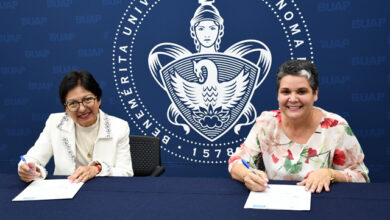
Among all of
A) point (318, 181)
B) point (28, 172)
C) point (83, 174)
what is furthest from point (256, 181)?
point (28, 172)

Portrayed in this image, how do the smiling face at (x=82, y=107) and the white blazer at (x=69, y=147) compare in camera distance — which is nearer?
the smiling face at (x=82, y=107)

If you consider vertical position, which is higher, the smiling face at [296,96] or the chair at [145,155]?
the smiling face at [296,96]

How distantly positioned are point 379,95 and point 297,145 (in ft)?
4.77

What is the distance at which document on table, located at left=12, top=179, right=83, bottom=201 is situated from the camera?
1.76 metres

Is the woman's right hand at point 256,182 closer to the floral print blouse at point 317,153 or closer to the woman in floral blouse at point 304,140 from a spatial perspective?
the woman in floral blouse at point 304,140

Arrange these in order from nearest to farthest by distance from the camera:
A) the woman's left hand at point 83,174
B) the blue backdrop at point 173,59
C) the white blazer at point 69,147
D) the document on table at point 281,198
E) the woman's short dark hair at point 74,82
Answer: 1. the document on table at point 281,198
2. the woman's left hand at point 83,174
3. the woman's short dark hair at point 74,82
4. the white blazer at point 69,147
5. the blue backdrop at point 173,59

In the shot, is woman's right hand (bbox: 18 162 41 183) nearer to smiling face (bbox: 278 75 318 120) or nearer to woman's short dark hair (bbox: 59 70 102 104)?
woman's short dark hair (bbox: 59 70 102 104)

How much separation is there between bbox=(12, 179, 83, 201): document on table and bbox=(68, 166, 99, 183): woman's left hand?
3 cm

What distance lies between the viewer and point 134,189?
182 cm

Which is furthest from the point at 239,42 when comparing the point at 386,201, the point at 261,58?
A: the point at 386,201

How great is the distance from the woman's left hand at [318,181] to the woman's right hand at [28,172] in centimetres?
129

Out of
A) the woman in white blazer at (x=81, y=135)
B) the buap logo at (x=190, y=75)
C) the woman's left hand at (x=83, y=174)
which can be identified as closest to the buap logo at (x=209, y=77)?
the buap logo at (x=190, y=75)

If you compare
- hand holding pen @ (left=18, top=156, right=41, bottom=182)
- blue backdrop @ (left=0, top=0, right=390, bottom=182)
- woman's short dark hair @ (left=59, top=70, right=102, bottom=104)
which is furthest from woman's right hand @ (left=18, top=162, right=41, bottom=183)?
blue backdrop @ (left=0, top=0, right=390, bottom=182)

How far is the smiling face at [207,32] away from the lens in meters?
3.29
